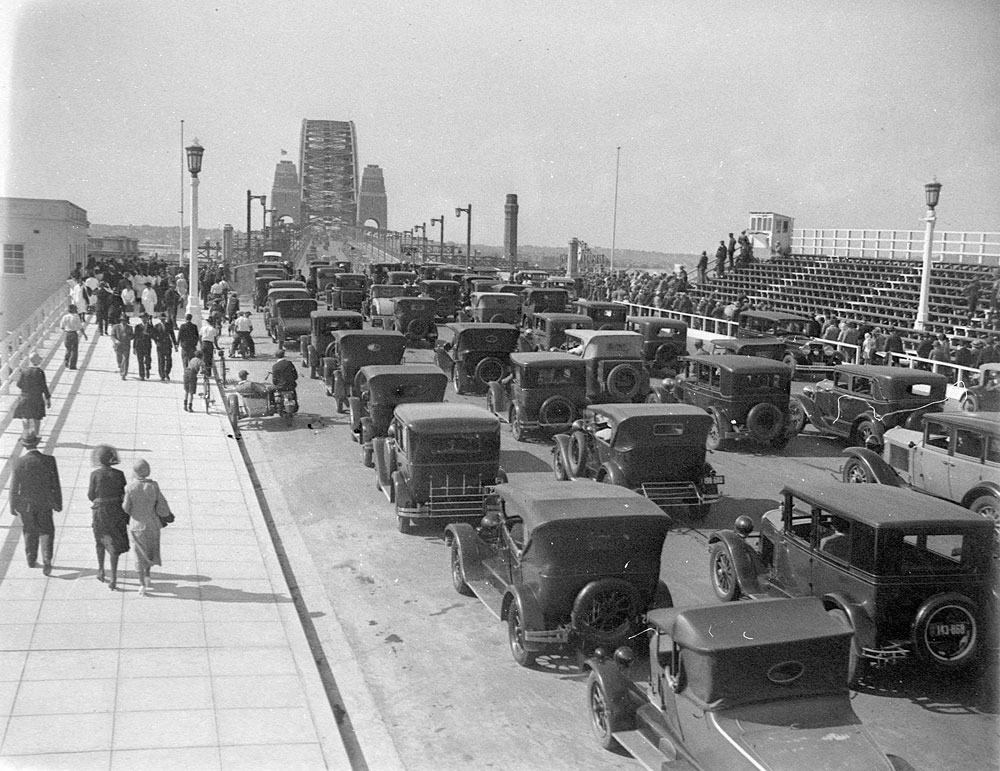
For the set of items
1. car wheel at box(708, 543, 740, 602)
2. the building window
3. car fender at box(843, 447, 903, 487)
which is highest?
the building window

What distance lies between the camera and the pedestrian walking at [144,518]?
10078 mm

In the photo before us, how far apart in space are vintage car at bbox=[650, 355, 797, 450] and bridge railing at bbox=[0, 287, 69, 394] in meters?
12.2

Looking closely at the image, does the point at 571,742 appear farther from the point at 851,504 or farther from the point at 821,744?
the point at 851,504

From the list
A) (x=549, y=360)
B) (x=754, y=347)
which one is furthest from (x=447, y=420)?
(x=754, y=347)

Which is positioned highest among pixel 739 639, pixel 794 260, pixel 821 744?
pixel 794 260

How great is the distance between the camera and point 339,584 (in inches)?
448

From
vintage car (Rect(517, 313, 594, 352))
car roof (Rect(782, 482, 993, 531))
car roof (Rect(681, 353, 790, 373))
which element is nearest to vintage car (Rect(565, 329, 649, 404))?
car roof (Rect(681, 353, 790, 373))

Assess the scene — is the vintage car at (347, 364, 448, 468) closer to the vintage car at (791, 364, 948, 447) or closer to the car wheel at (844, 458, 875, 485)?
the car wheel at (844, 458, 875, 485)

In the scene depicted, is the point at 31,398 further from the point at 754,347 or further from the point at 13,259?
the point at 13,259

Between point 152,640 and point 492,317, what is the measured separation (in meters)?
23.4

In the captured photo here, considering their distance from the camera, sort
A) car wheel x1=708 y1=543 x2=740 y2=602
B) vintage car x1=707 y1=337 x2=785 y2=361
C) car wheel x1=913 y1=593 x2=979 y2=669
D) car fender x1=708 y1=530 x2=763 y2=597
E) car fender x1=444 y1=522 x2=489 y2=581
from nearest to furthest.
Answer: car wheel x1=913 y1=593 x2=979 y2=669 → car fender x1=708 y1=530 x2=763 y2=597 → car wheel x1=708 y1=543 x2=740 y2=602 → car fender x1=444 y1=522 x2=489 y2=581 → vintage car x1=707 y1=337 x2=785 y2=361

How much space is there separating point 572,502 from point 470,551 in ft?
6.21

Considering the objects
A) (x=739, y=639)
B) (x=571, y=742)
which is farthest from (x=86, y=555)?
(x=739, y=639)

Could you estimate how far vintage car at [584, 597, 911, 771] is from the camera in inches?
246
